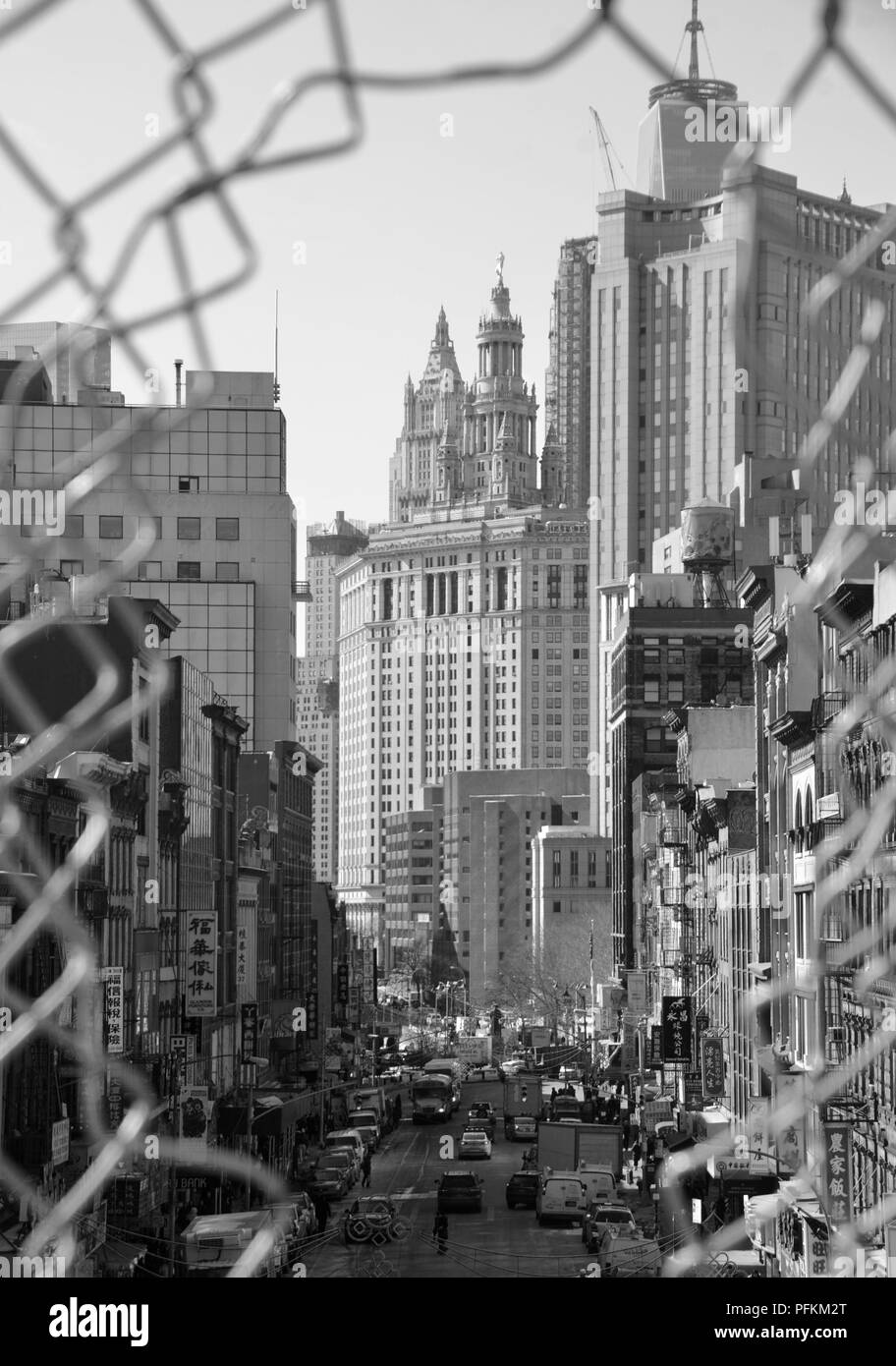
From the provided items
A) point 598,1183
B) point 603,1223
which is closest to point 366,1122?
point 598,1183

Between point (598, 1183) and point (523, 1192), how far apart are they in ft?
8.23

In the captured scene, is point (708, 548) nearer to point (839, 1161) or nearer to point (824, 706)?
point (824, 706)

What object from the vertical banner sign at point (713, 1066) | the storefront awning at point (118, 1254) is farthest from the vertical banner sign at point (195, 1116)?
the vertical banner sign at point (713, 1066)

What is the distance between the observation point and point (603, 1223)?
2076 inches

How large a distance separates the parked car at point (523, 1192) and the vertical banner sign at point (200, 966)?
11.0 m

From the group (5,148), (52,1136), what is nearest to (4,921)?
(52,1136)

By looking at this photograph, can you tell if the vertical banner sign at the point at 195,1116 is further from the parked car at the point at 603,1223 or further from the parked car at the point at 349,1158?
the parked car at the point at 603,1223

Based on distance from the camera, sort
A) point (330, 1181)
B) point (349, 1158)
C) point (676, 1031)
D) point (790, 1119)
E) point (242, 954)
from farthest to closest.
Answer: point (242, 954) → point (676, 1031) → point (349, 1158) → point (330, 1181) → point (790, 1119)

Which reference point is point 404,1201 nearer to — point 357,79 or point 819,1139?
point 819,1139

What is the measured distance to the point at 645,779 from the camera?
143250mm

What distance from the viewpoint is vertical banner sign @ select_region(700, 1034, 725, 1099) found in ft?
255

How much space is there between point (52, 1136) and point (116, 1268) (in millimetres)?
4725

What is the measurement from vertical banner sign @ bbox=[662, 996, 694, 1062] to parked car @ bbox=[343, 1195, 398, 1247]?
2779 cm
